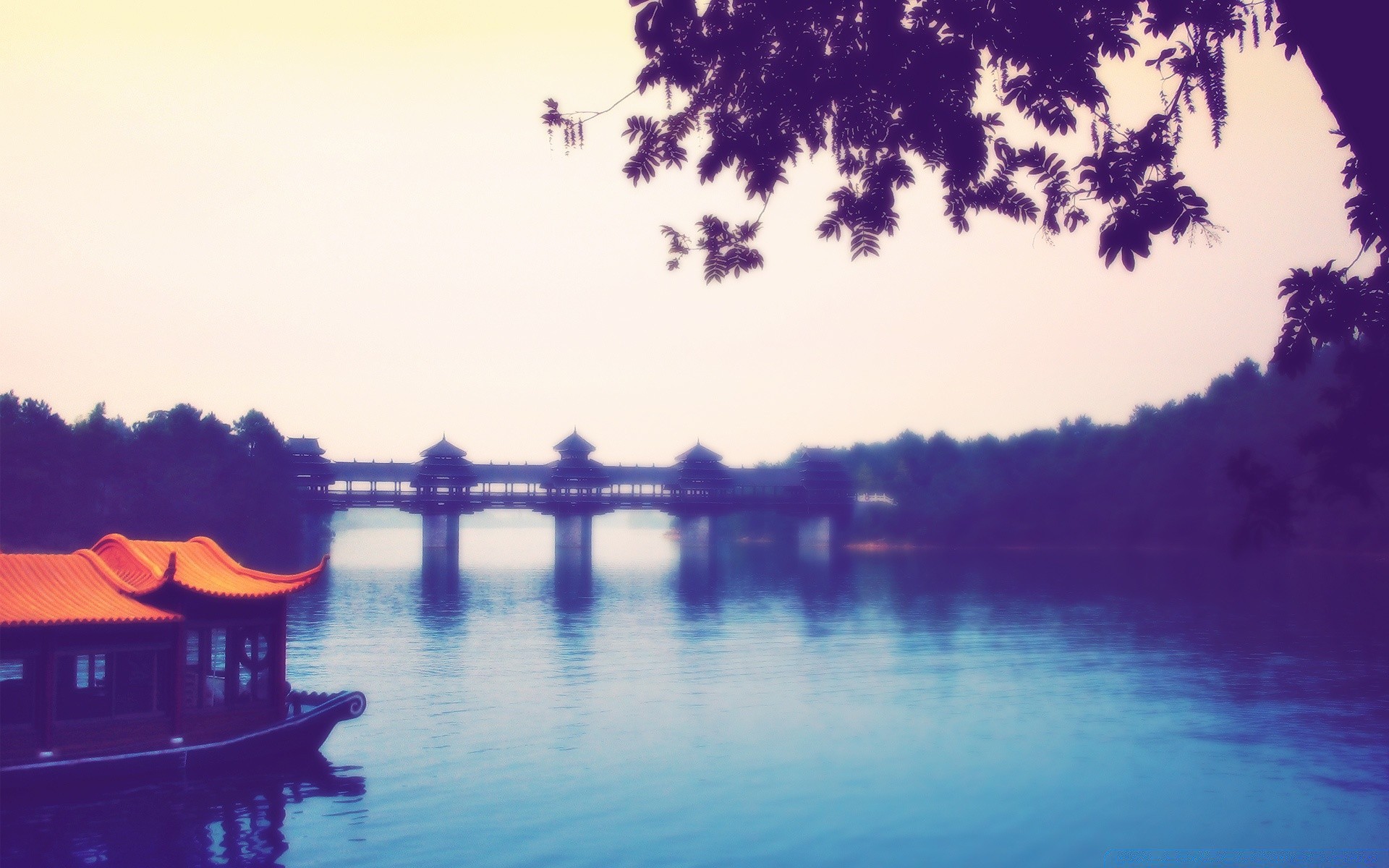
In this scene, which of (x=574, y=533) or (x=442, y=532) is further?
(x=442, y=532)

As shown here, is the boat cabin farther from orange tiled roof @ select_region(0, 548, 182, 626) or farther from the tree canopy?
the tree canopy

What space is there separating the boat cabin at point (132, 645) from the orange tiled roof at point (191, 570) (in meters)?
0.02

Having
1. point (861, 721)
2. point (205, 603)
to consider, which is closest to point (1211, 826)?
point (861, 721)

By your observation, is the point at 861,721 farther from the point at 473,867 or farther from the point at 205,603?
the point at 205,603

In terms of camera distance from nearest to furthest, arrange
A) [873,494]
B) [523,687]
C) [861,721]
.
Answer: [861,721], [523,687], [873,494]

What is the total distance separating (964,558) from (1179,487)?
14.3m

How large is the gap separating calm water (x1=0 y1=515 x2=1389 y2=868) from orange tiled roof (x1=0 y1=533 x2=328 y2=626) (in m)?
2.42

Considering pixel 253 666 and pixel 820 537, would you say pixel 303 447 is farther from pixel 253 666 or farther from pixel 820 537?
pixel 253 666

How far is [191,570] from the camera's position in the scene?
1481cm

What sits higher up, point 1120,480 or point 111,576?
point 1120,480

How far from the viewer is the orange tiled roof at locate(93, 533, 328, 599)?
1430 centimetres

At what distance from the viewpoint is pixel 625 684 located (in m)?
24.4

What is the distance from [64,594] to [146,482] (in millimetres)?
41926

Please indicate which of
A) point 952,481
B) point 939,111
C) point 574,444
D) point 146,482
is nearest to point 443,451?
point 574,444
